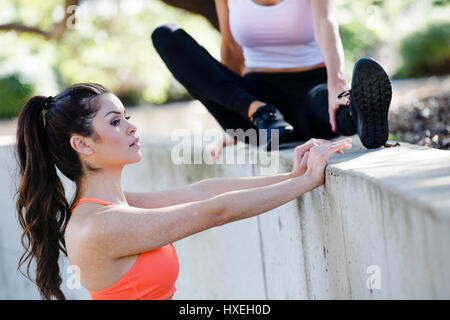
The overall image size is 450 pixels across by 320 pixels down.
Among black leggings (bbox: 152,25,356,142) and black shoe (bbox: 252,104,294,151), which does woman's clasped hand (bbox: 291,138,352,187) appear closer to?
black shoe (bbox: 252,104,294,151)

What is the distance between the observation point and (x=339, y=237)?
7.27 ft

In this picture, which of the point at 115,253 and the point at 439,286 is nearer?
the point at 439,286

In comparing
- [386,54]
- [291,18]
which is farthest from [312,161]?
[386,54]

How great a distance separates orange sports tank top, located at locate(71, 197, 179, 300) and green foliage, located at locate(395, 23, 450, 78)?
44.0ft

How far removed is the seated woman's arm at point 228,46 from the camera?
3830 mm

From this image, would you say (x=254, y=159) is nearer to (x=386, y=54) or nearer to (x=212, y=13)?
(x=212, y=13)

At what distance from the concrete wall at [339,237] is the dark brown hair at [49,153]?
366 millimetres

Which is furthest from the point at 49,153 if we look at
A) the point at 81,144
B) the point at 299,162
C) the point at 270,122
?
the point at 270,122

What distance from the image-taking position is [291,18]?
133 inches

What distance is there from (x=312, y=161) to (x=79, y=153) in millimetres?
891

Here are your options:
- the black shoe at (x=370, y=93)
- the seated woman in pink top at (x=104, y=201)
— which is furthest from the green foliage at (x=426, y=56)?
the seated woman in pink top at (x=104, y=201)

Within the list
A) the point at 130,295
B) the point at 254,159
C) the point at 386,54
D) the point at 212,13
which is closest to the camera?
the point at 130,295

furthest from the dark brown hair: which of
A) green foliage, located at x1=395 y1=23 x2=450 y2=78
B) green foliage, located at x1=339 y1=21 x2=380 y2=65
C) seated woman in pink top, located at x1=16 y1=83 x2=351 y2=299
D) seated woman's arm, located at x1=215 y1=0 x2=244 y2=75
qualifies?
green foliage, located at x1=395 y1=23 x2=450 y2=78

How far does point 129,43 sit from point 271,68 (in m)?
9.15
